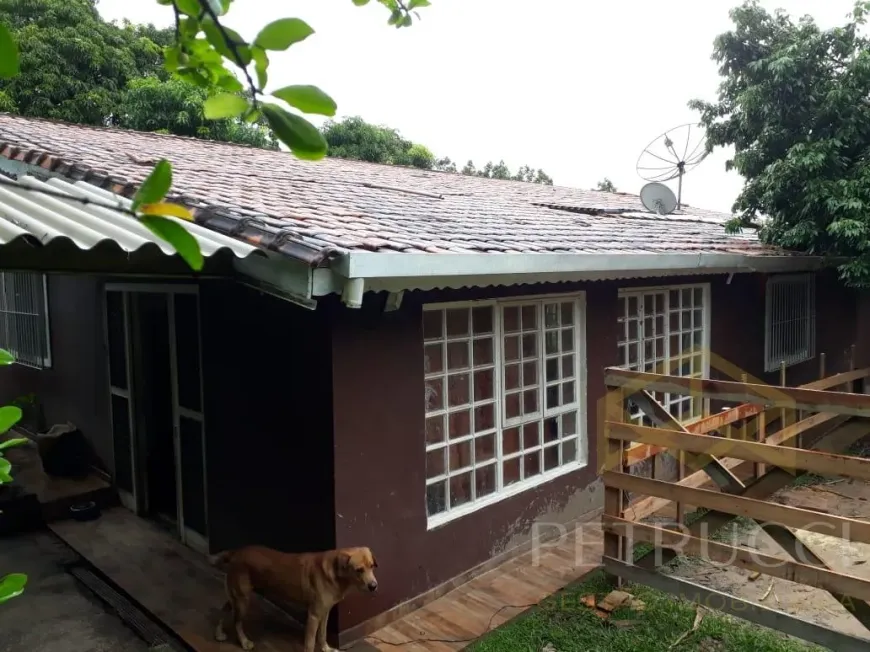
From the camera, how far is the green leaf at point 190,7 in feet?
4.49

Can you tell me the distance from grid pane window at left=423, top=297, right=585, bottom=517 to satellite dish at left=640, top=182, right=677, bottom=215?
4497 mm

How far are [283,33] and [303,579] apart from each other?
3511 millimetres

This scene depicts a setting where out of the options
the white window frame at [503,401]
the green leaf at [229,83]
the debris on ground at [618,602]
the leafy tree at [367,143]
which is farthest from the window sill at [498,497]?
the leafy tree at [367,143]

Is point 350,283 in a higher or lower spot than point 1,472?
higher

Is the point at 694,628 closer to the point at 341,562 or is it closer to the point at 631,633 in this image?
the point at 631,633

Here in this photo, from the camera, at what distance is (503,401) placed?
5.59 metres

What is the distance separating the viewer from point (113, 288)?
21.4ft

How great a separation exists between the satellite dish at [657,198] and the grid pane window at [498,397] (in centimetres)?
450

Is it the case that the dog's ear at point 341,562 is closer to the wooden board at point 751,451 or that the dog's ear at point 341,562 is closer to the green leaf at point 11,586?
the wooden board at point 751,451

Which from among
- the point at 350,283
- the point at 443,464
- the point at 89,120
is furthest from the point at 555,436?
the point at 89,120

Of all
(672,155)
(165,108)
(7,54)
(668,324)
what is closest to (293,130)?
(7,54)

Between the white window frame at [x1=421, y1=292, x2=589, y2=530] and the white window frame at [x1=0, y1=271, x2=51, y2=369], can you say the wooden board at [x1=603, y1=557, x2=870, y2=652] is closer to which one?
the white window frame at [x1=421, y1=292, x2=589, y2=530]

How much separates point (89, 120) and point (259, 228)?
14436 millimetres

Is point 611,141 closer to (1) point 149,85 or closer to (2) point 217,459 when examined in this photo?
(1) point 149,85
